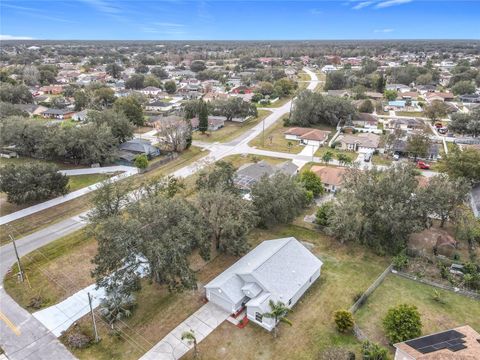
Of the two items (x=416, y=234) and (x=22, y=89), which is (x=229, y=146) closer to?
(x=416, y=234)

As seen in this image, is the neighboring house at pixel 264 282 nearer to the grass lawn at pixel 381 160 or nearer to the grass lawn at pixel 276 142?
the grass lawn at pixel 381 160

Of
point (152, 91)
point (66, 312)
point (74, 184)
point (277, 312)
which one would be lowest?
point (66, 312)

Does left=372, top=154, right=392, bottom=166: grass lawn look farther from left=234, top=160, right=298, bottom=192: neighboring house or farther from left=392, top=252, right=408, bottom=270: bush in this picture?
left=392, top=252, right=408, bottom=270: bush

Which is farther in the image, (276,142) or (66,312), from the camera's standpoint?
(276,142)

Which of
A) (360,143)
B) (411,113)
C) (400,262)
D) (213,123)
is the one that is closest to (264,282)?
(400,262)

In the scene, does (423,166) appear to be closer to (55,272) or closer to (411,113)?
(411,113)

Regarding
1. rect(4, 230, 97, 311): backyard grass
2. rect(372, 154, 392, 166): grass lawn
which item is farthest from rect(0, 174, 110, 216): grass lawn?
rect(372, 154, 392, 166): grass lawn
